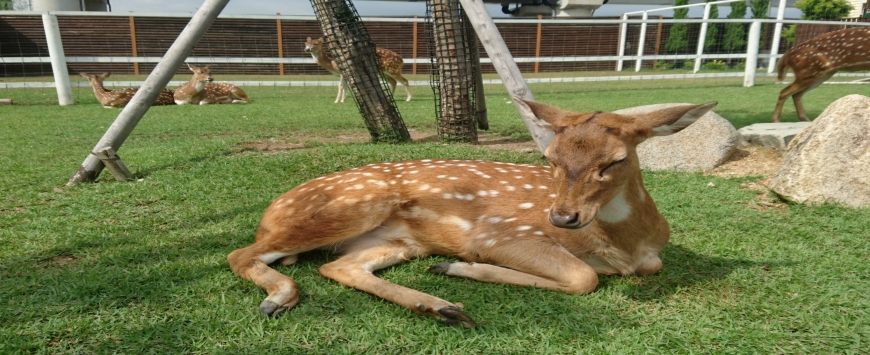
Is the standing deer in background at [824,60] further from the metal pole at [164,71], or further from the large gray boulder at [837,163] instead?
the metal pole at [164,71]

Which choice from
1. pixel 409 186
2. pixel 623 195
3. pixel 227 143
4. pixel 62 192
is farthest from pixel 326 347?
pixel 227 143

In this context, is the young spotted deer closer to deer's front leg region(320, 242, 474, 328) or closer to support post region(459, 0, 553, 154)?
deer's front leg region(320, 242, 474, 328)

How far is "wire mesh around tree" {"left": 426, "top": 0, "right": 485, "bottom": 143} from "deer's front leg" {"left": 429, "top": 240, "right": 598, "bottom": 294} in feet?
12.5

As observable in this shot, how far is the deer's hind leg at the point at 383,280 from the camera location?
249 centimetres

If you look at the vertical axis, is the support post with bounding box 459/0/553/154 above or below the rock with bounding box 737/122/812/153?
above

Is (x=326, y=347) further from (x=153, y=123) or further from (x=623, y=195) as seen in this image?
(x=153, y=123)

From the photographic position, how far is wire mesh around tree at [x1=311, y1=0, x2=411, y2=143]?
630 cm

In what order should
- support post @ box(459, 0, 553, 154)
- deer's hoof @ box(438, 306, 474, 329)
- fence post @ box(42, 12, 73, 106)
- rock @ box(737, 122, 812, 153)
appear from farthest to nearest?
fence post @ box(42, 12, 73, 106) → rock @ box(737, 122, 812, 153) → support post @ box(459, 0, 553, 154) → deer's hoof @ box(438, 306, 474, 329)

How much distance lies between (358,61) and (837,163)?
4.65 meters

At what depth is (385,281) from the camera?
285cm

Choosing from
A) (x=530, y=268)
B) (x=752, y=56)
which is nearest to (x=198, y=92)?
(x=530, y=268)

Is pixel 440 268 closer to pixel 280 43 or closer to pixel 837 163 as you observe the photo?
pixel 837 163

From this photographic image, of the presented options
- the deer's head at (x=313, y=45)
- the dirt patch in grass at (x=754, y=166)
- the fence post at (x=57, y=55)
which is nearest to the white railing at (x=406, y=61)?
the fence post at (x=57, y=55)

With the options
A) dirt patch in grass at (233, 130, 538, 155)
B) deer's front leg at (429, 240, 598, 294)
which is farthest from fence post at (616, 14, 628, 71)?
deer's front leg at (429, 240, 598, 294)
